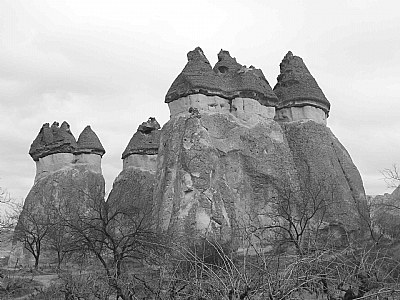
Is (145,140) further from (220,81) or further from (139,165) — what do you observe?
(220,81)

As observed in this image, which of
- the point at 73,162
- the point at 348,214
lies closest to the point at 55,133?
the point at 73,162

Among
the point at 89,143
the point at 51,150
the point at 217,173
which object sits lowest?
the point at 217,173

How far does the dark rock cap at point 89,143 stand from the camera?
3203 cm

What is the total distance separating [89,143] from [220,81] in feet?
39.8

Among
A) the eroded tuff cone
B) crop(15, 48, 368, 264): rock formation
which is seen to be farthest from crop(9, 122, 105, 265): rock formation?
the eroded tuff cone

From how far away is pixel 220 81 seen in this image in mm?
23594

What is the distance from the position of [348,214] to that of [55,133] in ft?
61.5

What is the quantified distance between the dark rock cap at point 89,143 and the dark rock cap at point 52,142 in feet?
1.52

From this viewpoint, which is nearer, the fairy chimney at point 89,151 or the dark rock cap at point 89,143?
the fairy chimney at point 89,151

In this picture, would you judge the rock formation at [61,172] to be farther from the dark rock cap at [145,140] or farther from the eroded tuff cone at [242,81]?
the eroded tuff cone at [242,81]

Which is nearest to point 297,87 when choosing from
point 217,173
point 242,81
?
point 242,81

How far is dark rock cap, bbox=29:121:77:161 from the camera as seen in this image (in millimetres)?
31062

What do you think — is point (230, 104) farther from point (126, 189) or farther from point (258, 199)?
point (126, 189)

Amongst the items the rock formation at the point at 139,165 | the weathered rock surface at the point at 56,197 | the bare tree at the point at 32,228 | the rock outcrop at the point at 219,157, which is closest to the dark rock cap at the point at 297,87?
the rock outcrop at the point at 219,157
